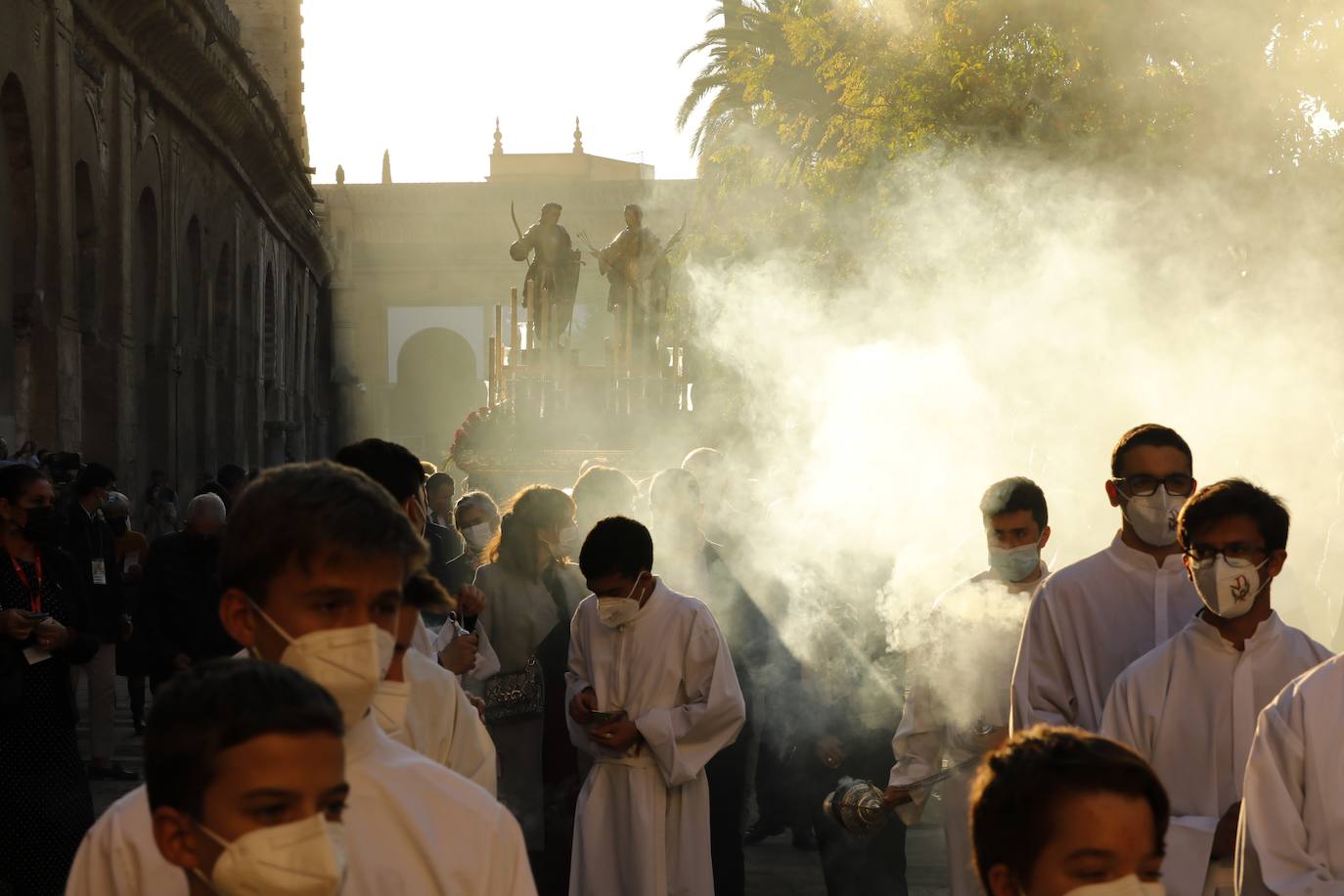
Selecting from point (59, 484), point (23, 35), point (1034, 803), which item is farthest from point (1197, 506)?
point (23, 35)

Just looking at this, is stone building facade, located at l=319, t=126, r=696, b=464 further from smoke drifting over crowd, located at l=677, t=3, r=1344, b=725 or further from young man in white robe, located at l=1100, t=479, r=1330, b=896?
young man in white robe, located at l=1100, t=479, r=1330, b=896

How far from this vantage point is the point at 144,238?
73.0 feet

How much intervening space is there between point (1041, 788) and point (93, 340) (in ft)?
57.2

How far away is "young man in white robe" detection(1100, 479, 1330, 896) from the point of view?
4.30 metres

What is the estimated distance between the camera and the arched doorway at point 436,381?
56531 millimetres

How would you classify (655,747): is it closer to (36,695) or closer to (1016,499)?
(1016,499)

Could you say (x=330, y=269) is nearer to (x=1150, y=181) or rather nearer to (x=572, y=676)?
(x=1150, y=181)

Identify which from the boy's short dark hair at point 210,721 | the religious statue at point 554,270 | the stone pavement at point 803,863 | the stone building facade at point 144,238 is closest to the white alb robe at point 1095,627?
the stone pavement at point 803,863

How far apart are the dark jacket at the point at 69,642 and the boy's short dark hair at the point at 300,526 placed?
4118mm

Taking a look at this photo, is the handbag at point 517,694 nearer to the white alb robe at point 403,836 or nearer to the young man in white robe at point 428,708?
the young man in white robe at point 428,708

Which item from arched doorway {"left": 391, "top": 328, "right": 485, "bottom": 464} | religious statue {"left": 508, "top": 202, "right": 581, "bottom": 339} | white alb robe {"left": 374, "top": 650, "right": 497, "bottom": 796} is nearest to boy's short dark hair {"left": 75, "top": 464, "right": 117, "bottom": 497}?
white alb robe {"left": 374, "top": 650, "right": 497, "bottom": 796}

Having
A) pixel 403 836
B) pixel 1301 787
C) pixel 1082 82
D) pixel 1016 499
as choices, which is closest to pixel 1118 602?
pixel 1016 499

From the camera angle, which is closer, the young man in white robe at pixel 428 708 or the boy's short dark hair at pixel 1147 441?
the young man in white robe at pixel 428 708

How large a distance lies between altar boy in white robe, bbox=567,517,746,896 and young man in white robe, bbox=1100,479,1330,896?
1704 mm
